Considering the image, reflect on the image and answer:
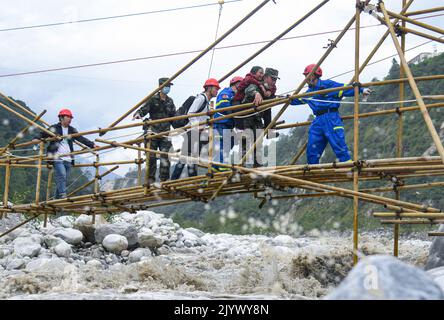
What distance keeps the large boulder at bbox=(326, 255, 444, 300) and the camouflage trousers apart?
226 inches

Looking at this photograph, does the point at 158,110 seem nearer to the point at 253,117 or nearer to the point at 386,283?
the point at 253,117

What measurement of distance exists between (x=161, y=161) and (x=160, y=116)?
2.87ft

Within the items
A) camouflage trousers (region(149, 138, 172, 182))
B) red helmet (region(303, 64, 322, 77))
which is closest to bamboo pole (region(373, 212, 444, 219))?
red helmet (region(303, 64, 322, 77))

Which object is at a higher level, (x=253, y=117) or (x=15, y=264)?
(x=253, y=117)

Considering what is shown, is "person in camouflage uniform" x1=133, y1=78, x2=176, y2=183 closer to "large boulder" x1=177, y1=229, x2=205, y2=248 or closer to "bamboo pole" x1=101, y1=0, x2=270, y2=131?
"bamboo pole" x1=101, y1=0, x2=270, y2=131

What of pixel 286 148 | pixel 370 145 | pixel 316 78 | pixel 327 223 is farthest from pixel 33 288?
pixel 286 148

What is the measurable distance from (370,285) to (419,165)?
3831 mm

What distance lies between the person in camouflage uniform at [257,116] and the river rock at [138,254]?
209 inches

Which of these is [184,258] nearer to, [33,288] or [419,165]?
[33,288]

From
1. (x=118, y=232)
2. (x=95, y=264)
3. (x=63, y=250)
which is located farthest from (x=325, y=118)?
(x=118, y=232)

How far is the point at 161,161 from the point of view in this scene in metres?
10.1

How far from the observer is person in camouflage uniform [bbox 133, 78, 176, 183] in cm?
1023

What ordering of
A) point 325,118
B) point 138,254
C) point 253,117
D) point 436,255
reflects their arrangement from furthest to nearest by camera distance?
point 138,254 < point 436,255 < point 253,117 < point 325,118
